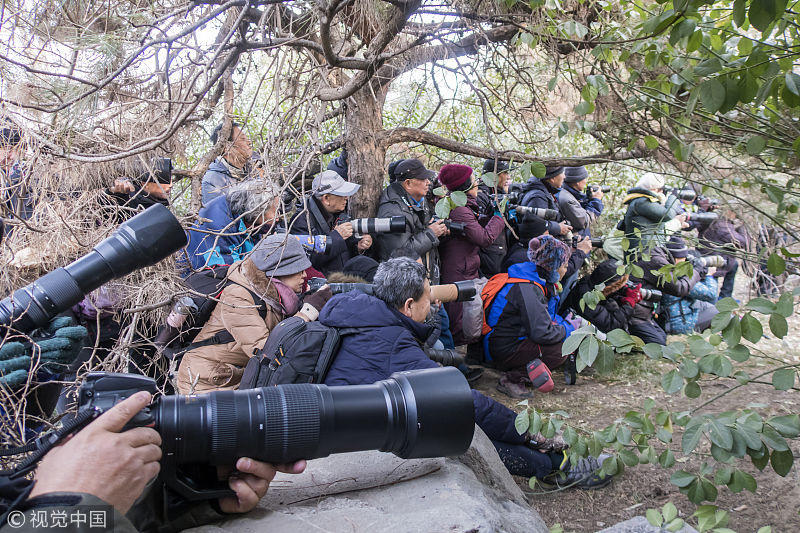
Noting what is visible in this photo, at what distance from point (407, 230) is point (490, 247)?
977 mm

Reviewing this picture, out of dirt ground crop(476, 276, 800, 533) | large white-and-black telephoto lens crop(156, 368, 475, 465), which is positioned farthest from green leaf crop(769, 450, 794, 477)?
large white-and-black telephoto lens crop(156, 368, 475, 465)

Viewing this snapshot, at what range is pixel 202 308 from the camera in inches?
127

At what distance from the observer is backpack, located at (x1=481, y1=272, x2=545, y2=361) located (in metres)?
4.66

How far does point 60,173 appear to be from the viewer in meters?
2.84

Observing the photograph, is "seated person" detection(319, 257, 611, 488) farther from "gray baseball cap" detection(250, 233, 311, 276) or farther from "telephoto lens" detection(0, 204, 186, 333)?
"telephoto lens" detection(0, 204, 186, 333)

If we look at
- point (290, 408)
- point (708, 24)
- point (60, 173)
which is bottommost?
point (290, 408)

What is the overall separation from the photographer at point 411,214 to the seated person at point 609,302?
1482 millimetres

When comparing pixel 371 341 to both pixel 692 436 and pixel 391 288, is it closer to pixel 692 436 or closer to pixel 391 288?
pixel 391 288

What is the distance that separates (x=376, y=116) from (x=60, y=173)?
2367 millimetres

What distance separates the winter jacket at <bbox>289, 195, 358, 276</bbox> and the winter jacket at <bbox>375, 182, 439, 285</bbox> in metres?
0.27

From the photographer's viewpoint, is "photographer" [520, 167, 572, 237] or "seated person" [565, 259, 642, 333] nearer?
"photographer" [520, 167, 572, 237]

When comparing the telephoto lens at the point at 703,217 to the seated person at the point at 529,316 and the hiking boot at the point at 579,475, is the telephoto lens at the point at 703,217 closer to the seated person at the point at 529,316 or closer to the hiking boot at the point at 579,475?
the seated person at the point at 529,316

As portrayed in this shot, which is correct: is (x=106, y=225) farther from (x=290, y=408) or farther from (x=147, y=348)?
(x=290, y=408)

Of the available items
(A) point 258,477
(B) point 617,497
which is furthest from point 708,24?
(B) point 617,497
